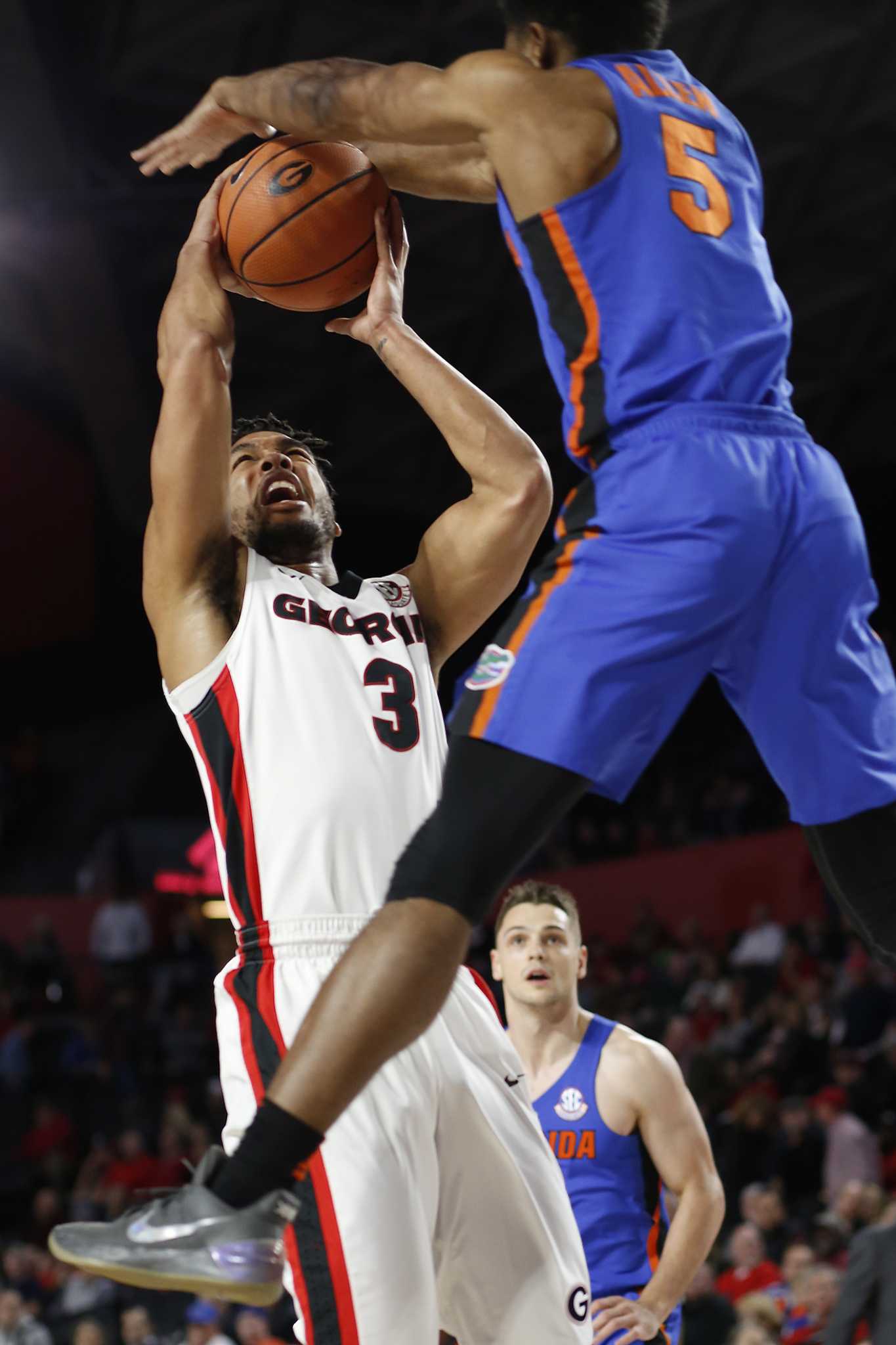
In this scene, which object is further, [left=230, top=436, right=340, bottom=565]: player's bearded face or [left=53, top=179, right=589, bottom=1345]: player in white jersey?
[left=230, top=436, right=340, bottom=565]: player's bearded face

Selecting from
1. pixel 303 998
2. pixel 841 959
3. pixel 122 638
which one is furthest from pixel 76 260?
pixel 303 998

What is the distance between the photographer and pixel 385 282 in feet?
13.1

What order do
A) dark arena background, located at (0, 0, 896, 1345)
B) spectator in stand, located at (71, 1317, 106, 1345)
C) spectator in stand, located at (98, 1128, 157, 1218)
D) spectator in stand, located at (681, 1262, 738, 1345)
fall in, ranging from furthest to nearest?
spectator in stand, located at (98, 1128, 157, 1218), dark arena background, located at (0, 0, 896, 1345), spectator in stand, located at (71, 1317, 106, 1345), spectator in stand, located at (681, 1262, 738, 1345)

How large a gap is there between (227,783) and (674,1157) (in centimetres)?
216

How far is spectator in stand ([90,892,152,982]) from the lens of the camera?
16.9 m

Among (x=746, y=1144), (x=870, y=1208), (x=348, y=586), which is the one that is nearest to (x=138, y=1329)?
(x=746, y=1144)

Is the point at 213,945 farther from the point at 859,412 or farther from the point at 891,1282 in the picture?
the point at 891,1282

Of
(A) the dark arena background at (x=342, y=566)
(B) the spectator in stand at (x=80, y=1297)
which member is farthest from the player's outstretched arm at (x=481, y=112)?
(B) the spectator in stand at (x=80, y=1297)

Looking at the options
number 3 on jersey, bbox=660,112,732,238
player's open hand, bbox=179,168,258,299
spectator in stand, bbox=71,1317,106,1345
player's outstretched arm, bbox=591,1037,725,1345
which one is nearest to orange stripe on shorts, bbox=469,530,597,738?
number 3 on jersey, bbox=660,112,732,238

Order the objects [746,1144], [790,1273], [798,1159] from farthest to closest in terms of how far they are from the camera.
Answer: [746,1144]
[798,1159]
[790,1273]

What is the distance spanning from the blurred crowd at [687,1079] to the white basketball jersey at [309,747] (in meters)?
2.90

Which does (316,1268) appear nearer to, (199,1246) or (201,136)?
(199,1246)

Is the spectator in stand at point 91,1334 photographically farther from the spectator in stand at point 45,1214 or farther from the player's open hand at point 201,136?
the player's open hand at point 201,136

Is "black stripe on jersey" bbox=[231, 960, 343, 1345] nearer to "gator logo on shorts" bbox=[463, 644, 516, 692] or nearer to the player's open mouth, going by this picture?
"gator logo on shorts" bbox=[463, 644, 516, 692]
